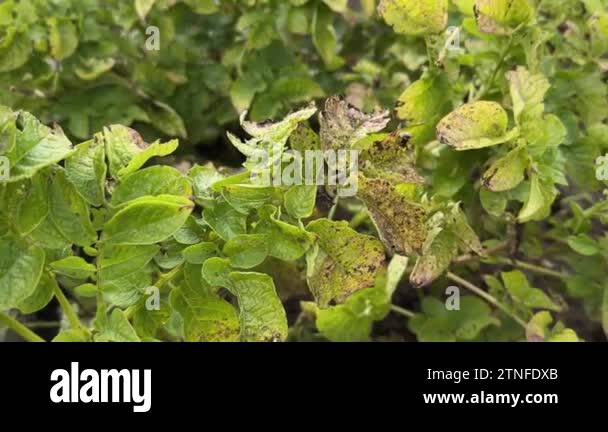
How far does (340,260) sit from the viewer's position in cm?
66

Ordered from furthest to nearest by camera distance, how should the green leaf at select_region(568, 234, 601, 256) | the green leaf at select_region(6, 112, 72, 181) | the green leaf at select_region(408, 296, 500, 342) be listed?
1. the green leaf at select_region(408, 296, 500, 342)
2. the green leaf at select_region(568, 234, 601, 256)
3. the green leaf at select_region(6, 112, 72, 181)

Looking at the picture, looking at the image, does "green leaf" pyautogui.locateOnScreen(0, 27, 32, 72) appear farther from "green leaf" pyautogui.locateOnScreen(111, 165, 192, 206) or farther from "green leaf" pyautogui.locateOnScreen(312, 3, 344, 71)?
"green leaf" pyautogui.locateOnScreen(111, 165, 192, 206)

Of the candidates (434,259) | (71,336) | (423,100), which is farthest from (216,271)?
(423,100)

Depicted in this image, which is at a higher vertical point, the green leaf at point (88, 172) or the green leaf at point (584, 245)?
the green leaf at point (584, 245)

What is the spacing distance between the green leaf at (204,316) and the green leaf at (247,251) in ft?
0.18

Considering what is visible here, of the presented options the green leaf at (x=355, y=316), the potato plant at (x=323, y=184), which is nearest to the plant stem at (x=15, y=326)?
the potato plant at (x=323, y=184)

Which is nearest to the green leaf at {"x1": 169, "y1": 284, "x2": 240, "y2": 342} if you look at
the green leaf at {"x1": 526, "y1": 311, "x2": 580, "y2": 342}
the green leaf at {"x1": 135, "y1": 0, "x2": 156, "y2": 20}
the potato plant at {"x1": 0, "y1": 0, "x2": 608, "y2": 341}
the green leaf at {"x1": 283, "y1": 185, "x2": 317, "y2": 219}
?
the potato plant at {"x1": 0, "y1": 0, "x2": 608, "y2": 341}

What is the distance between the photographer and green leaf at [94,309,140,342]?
631mm

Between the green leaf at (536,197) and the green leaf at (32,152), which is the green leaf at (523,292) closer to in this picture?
the green leaf at (536,197)

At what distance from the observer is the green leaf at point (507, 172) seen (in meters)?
0.80

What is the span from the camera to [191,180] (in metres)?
0.68
